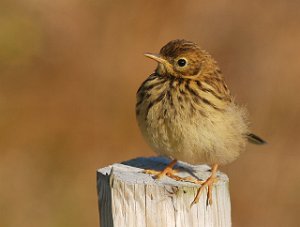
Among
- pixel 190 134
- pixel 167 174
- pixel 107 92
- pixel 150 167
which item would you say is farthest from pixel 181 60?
pixel 107 92

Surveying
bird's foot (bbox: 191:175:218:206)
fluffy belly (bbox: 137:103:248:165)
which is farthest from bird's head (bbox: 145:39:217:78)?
bird's foot (bbox: 191:175:218:206)

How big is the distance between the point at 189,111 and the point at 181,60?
1.81ft

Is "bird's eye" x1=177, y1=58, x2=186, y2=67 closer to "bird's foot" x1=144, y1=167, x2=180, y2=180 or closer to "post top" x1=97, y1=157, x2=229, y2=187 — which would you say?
"post top" x1=97, y1=157, x2=229, y2=187

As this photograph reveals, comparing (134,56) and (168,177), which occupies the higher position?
(134,56)

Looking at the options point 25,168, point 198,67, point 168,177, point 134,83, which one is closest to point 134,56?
point 134,83

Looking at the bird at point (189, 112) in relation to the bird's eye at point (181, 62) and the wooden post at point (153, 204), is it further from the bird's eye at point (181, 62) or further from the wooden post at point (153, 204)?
the wooden post at point (153, 204)

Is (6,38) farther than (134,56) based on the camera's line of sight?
No

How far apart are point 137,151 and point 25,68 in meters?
2.37

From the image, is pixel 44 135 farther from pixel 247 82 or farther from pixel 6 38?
pixel 247 82

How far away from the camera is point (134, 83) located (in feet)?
44.2

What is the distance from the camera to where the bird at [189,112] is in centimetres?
669

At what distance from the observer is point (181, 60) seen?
7031 mm

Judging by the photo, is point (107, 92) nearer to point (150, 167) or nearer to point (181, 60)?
point (181, 60)

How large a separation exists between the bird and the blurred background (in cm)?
469
